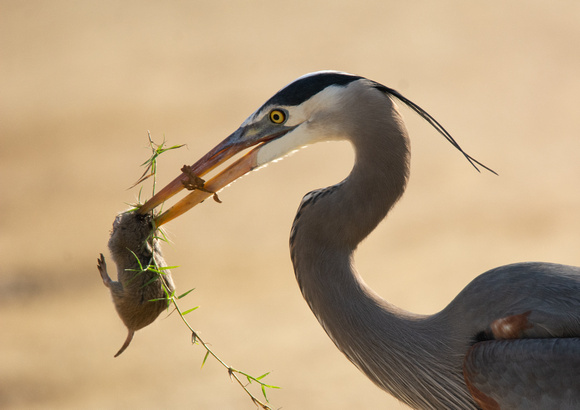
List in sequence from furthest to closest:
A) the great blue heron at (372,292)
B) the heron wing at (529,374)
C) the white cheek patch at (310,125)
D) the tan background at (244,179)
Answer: the tan background at (244,179)
the white cheek patch at (310,125)
the great blue heron at (372,292)
the heron wing at (529,374)

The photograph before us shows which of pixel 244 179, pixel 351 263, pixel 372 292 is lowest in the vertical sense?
pixel 372 292

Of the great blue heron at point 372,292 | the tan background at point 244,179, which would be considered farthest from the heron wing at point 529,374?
the tan background at point 244,179

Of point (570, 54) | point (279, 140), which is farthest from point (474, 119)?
point (279, 140)

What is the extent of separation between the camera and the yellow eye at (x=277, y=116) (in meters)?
3.00

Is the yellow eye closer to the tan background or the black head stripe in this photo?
the black head stripe

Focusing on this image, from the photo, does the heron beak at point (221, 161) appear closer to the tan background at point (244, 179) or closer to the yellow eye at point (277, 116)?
the yellow eye at point (277, 116)

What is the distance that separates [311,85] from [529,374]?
128 centimetres

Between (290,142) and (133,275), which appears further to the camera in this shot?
(290,142)

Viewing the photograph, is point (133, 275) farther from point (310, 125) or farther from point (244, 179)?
point (244, 179)

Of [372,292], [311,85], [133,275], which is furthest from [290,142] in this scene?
[133,275]

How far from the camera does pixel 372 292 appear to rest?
9.52 feet

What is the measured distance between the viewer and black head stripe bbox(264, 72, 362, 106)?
296 cm

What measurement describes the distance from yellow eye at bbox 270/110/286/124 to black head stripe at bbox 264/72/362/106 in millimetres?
58

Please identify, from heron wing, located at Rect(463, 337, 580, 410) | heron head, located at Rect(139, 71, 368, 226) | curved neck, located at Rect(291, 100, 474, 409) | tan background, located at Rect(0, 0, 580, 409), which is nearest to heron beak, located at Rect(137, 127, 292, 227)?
heron head, located at Rect(139, 71, 368, 226)
